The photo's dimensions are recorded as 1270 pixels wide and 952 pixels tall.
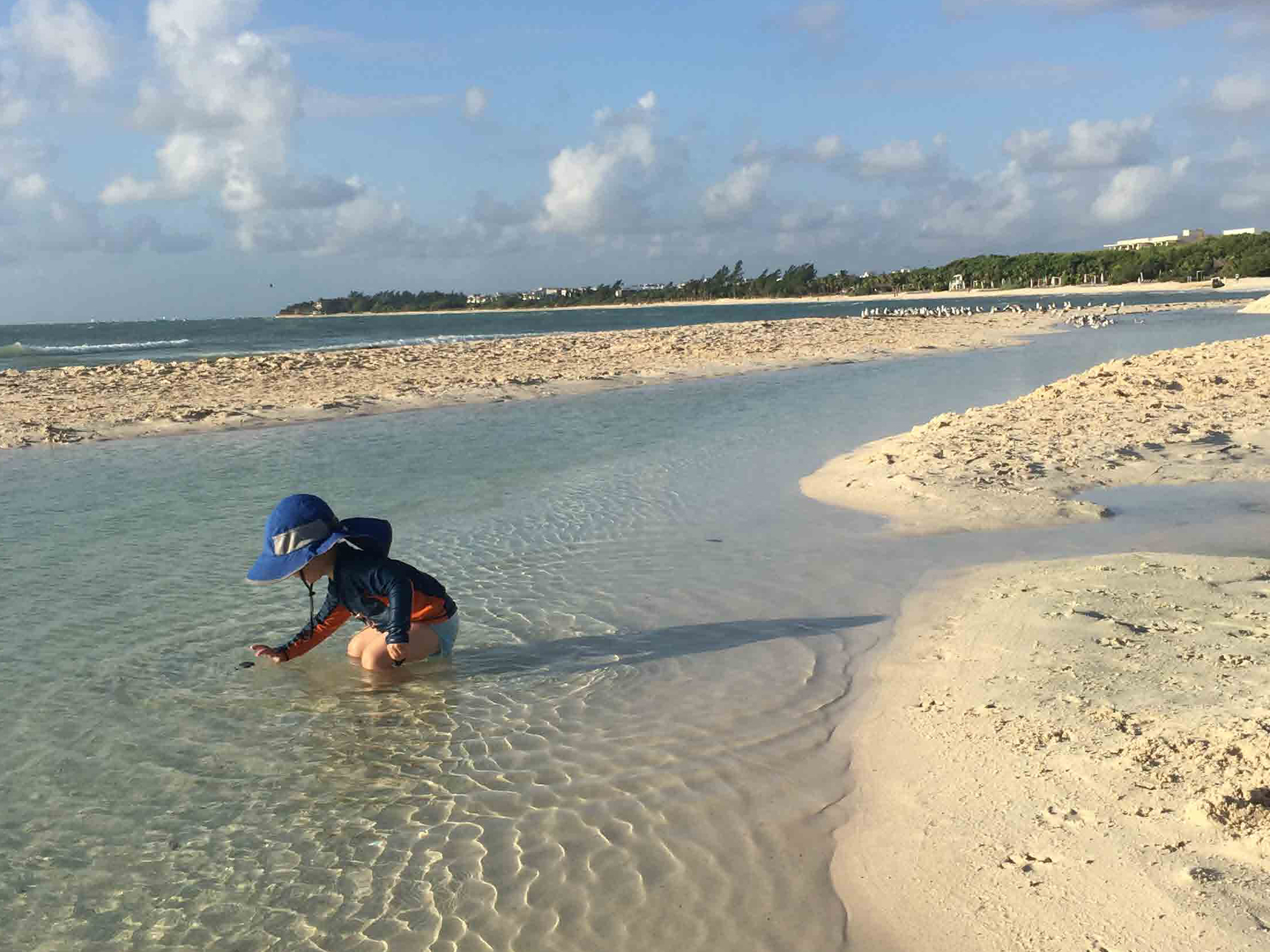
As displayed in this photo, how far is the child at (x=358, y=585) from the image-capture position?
530 centimetres

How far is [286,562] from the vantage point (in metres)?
5.24

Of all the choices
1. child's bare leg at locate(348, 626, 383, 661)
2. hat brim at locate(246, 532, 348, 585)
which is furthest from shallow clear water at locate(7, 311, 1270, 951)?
hat brim at locate(246, 532, 348, 585)

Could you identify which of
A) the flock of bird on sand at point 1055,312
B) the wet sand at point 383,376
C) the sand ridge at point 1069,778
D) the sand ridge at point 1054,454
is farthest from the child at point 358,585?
the flock of bird on sand at point 1055,312

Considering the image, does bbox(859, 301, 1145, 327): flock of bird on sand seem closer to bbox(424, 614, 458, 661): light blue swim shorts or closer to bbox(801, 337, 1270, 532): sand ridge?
bbox(801, 337, 1270, 532): sand ridge

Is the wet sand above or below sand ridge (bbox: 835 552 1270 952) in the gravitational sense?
above

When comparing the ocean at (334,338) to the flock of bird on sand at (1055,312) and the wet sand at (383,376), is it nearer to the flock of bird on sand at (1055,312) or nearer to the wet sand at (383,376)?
the flock of bird on sand at (1055,312)

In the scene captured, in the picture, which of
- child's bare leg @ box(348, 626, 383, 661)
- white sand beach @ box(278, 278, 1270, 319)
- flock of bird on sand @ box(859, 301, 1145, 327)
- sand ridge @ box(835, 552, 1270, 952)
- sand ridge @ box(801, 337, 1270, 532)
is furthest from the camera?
white sand beach @ box(278, 278, 1270, 319)

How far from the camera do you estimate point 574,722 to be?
16.9 ft

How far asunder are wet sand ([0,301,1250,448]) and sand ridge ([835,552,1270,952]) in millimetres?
14896

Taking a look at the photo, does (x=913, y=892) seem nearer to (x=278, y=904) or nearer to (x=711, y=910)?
(x=711, y=910)

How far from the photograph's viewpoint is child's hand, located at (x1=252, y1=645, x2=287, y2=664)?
18.5ft

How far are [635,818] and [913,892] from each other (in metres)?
1.14

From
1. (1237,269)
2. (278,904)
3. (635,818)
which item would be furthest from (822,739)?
(1237,269)

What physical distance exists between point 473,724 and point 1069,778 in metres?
2.75
